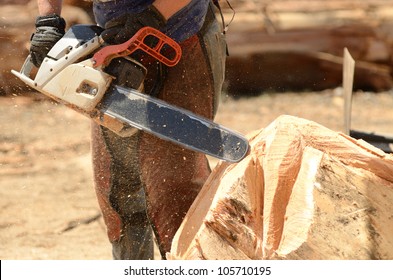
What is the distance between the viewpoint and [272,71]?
7.47 metres

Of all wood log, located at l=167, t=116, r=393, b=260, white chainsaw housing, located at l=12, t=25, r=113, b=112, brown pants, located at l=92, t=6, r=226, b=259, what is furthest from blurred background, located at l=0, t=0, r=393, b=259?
wood log, located at l=167, t=116, r=393, b=260

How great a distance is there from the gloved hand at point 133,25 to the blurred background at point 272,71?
128 inches

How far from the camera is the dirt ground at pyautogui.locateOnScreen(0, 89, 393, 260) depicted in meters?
4.27

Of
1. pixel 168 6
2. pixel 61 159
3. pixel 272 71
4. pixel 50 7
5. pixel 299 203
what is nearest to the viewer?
pixel 299 203

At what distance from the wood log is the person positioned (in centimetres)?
36


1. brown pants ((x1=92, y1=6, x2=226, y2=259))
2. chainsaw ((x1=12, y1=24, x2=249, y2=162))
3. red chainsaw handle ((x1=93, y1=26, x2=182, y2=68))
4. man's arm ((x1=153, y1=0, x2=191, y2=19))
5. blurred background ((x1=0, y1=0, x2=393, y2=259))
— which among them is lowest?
blurred background ((x1=0, y1=0, x2=393, y2=259))

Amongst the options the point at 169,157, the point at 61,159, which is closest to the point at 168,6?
the point at 169,157

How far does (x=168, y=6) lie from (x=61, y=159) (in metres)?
3.25

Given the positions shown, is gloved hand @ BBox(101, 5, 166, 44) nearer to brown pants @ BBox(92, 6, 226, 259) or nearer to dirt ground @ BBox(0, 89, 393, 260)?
brown pants @ BBox(92, 6, 226, 259)

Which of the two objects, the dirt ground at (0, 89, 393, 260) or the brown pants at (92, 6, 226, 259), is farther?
the dirt ground at (0, 89, 393, 260)

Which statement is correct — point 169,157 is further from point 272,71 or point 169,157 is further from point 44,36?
point 272,71

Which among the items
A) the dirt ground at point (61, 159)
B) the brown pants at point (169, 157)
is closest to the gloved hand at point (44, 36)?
the brown pants at point (169, 157)

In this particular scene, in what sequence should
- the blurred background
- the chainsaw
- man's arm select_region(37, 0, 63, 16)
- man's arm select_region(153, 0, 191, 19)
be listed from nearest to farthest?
the chainsaw
man's arm select_region(153, 0, 191, 19)
man's arm select_region(37, 0, 63, 16)
the blurred background
